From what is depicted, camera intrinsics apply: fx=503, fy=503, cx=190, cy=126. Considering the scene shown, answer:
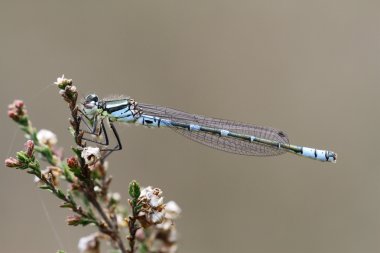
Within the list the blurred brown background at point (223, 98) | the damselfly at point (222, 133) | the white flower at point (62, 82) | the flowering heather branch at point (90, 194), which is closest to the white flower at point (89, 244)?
the flowering heather branch at point (90, 194)

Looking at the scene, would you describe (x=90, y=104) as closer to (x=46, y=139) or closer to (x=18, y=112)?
(x=46, y=139)

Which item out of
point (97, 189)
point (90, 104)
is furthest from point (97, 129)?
point (97, 189)

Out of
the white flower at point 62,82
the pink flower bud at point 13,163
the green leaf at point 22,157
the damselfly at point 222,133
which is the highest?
the damselfly at point 222,133

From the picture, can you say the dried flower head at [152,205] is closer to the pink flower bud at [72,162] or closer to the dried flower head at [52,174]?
the pink flower bud at [72,162]

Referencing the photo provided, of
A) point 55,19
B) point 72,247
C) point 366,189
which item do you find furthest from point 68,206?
point 55,19

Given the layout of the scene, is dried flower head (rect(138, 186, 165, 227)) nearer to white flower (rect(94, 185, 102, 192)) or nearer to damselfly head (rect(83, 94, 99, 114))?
white flower (rect(94, 185, 102, 192))

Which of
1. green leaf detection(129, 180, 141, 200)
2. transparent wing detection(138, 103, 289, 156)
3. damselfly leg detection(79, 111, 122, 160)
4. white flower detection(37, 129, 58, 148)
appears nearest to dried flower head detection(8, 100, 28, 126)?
white flower detection(37, 129, 58, 148)
